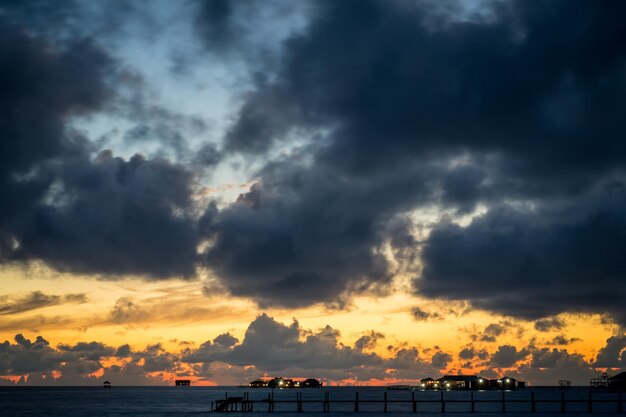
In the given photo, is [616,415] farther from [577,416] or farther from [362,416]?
[362,416]

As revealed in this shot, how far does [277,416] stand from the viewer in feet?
408

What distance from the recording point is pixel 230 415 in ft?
401

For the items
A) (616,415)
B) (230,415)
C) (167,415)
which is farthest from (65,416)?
(616,415)

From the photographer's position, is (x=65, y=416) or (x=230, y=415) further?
(x=65, y=416)

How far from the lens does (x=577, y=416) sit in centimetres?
12231

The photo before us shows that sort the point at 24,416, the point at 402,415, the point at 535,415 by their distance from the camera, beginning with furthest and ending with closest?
1. the point at 24,416
2. the point at 402,415
3. the point at 535,415

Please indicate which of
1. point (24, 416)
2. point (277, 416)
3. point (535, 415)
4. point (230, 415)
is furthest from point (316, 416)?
point (24, 416)

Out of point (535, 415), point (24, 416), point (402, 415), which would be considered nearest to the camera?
point (535, 415)

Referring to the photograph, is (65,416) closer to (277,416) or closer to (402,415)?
(277,416)

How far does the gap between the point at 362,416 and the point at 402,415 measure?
31.4 ft

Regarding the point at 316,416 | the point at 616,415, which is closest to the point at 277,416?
the point at 316,416

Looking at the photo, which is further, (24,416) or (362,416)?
(24,416)

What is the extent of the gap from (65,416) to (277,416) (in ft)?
137

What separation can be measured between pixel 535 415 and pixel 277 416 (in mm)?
44298
